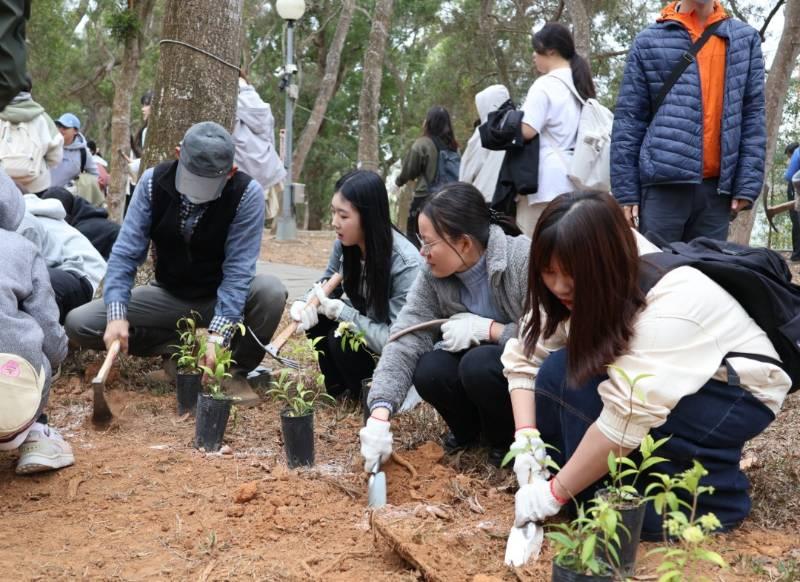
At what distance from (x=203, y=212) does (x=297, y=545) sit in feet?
6.57

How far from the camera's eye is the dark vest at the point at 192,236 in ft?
13.4

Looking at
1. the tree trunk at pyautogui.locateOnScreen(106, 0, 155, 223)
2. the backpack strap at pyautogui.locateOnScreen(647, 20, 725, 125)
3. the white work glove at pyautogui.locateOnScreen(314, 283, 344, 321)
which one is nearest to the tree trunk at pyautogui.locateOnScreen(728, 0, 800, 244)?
the backpack strap at pyautogui.locateOnScreen(647, 20, 725, 125)

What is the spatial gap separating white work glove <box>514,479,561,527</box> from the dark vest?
2.24 metres

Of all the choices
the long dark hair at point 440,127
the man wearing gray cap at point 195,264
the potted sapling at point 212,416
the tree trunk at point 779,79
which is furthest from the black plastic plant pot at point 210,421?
the tree trunk at point 779,79

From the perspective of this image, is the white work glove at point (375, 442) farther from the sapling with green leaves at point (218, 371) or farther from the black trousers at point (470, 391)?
the sapling with green leaves at point (218, 371)

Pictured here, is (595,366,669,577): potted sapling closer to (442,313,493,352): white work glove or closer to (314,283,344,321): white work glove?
(442,313,493,352): white work glove

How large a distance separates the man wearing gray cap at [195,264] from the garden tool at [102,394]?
0.16 meters

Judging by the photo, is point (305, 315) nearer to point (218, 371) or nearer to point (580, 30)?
point (218, 371)

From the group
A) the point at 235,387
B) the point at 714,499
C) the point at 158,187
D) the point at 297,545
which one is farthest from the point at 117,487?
the point at 714,499

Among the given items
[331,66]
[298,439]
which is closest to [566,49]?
[298,439]

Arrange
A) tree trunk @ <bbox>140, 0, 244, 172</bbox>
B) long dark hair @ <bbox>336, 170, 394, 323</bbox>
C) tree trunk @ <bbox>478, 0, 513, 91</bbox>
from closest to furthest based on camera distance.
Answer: long dark hair @ <bbox>336, 170, 394, 323</bbox> → tree trunk @ <bbox>140, 0, 244, 172</bbox> → tree trunk @ <bbox>478, 0, 513, 91</bbox>

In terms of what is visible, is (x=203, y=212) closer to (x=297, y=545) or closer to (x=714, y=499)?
(x=297, y=545)

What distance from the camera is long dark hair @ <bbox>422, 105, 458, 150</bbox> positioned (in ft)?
23.8

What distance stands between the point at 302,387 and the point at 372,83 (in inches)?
433
